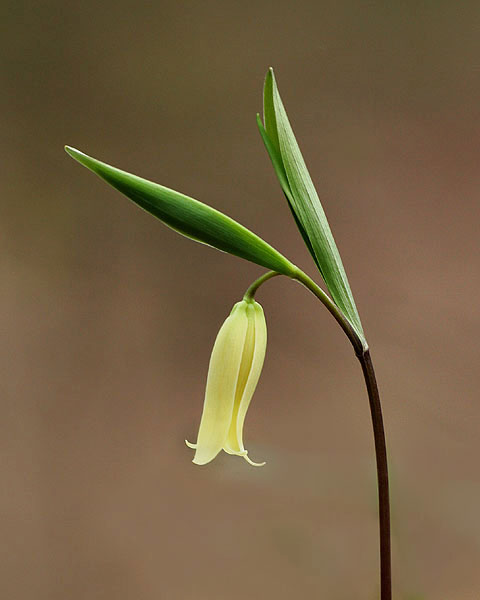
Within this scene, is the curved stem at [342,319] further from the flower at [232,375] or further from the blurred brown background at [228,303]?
the blurred brown background at [228,303]

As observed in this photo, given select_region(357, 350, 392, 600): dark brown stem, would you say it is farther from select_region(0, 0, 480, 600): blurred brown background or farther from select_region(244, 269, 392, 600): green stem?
select_region(0, 0, 480, 600): blurred brown background

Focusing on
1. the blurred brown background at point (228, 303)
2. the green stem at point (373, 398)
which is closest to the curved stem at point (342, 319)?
the green stem at point (373, 398)

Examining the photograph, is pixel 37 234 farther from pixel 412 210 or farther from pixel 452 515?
pixel 452 515

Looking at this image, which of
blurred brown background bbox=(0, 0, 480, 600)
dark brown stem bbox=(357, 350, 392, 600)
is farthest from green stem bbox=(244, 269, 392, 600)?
blurred brown background bbox=(0, 0, 480, 600)

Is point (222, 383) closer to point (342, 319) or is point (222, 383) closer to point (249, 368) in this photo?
point (249, 368)

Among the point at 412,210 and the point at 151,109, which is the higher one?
the point at 151,109

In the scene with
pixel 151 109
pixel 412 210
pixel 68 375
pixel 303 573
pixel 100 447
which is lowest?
pixel 303 573

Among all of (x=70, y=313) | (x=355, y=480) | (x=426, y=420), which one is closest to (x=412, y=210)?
(x=426, y=420)
